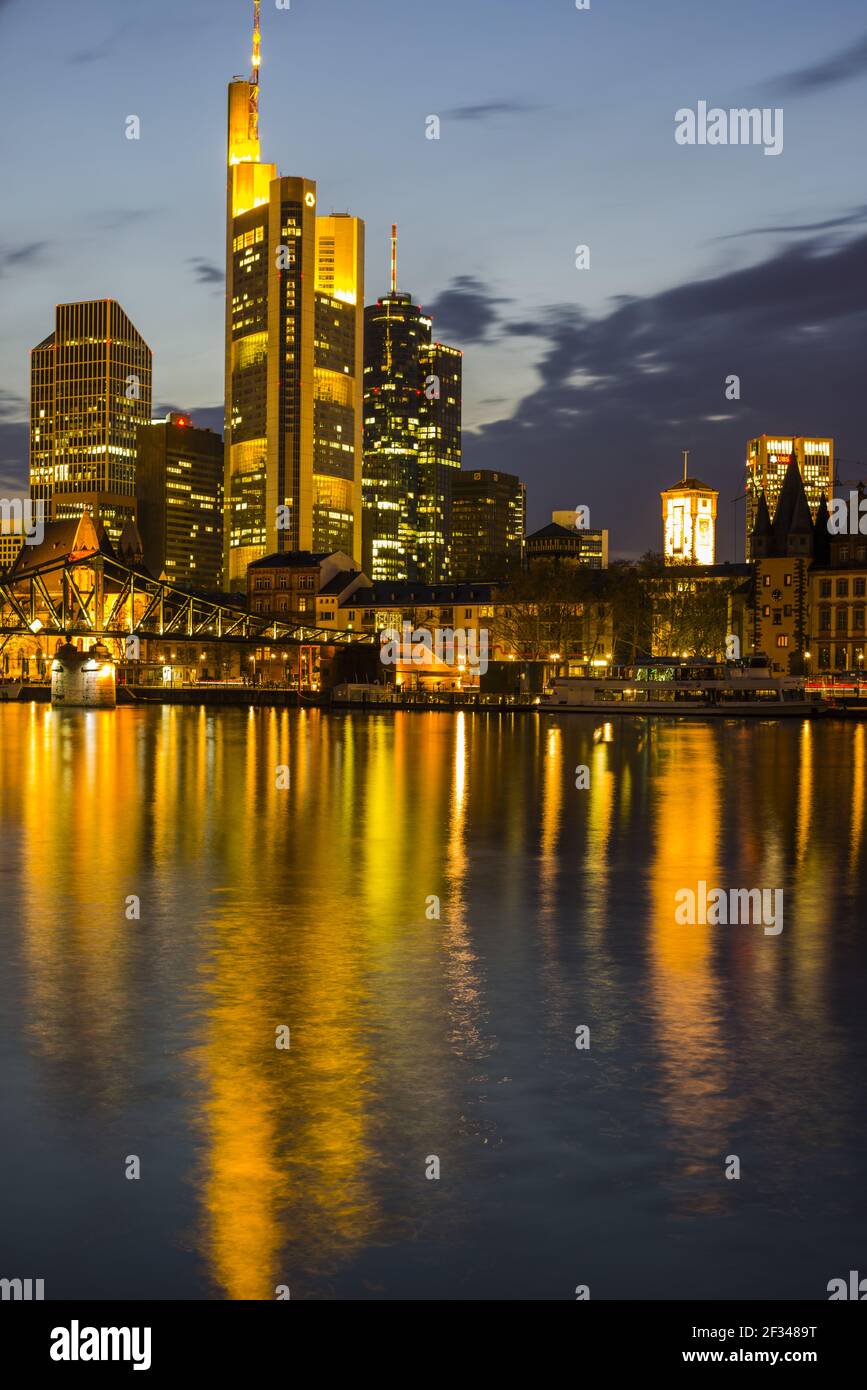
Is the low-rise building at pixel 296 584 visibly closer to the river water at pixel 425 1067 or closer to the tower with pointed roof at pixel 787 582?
the tower with pointed roof at pixel 787 582

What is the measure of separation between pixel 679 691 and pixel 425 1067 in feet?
375

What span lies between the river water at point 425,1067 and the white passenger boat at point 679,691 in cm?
9274

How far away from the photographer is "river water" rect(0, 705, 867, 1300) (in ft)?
26.2

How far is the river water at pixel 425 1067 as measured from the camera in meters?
8.00

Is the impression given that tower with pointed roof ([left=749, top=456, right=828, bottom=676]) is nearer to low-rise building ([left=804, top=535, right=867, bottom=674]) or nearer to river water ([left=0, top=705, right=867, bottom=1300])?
low-rise building ([left=804, top=535, right=867, bottom=674])

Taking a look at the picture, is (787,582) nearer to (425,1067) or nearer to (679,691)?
(679,691)

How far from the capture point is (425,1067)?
11.5 metres

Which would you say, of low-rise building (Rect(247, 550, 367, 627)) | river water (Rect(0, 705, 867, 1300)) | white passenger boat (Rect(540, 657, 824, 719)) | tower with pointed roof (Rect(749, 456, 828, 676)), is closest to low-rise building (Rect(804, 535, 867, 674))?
tower with pointed roof (Rect(749, 456, 828, 676))

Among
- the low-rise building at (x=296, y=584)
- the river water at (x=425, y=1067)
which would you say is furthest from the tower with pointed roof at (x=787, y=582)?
the river water at (x=425, y=1067)

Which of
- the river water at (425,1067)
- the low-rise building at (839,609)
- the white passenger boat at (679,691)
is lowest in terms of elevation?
the river water at (425,1067)

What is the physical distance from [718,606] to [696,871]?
13862 centimetres

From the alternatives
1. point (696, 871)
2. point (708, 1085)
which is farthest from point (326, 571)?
point (708, 1085)

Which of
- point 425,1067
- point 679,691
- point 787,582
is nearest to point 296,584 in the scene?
point 787,582
